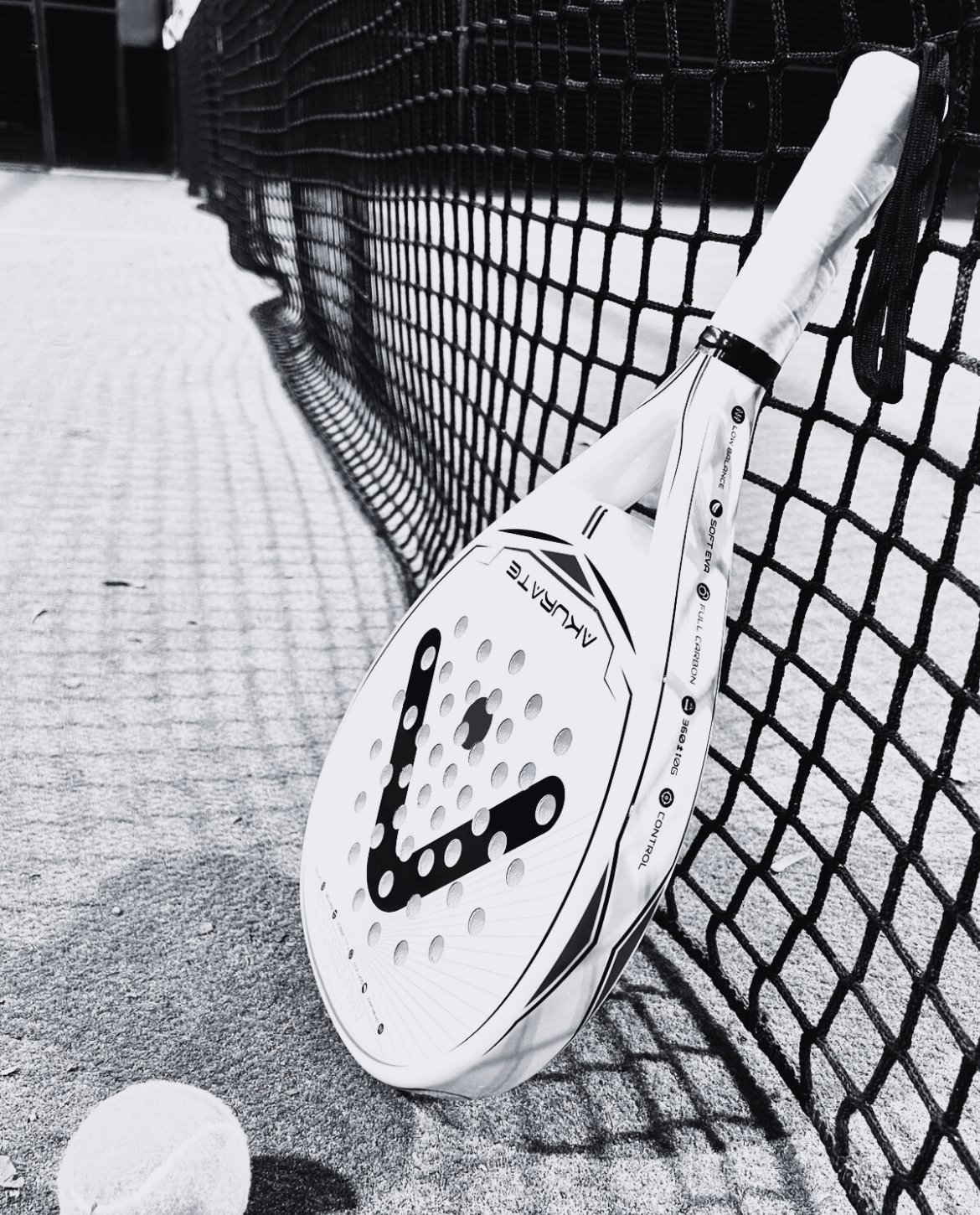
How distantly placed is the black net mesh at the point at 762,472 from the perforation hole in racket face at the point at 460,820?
0.88ft

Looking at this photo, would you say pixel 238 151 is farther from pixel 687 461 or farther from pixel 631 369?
pixel 687 461

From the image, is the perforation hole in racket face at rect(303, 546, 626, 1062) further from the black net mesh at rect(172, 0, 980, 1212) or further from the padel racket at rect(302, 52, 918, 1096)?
the black net mesh at rect(172, 0, 980, 1212)

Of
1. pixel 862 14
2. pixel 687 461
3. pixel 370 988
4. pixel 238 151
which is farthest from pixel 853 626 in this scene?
pixel 862 14

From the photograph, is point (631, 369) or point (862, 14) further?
point (862, 14)

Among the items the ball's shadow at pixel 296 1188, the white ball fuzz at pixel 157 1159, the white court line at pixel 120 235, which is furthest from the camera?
the white court line at pixel 120 235

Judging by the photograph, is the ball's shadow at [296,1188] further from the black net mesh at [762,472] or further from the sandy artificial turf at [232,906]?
the black net mesh at [762,472]

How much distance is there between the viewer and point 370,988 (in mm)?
942

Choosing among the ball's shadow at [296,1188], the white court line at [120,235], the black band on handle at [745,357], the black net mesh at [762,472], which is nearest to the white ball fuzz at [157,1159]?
the ball's shadow at [296,1188]

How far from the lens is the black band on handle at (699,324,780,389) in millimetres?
921

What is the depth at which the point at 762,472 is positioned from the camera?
272 centimetres

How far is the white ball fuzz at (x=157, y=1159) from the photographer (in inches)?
30.2

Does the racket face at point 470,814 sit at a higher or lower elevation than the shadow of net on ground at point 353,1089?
higher

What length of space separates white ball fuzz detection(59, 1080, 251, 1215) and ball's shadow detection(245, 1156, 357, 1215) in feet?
0.19

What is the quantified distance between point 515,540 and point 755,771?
0.65 meters
